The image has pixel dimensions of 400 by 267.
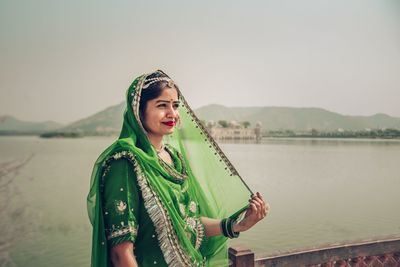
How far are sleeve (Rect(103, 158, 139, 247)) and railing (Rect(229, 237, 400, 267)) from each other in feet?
4.91

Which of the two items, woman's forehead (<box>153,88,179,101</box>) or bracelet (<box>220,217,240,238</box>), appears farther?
bracelet (<box>220,217,240,238</box>)

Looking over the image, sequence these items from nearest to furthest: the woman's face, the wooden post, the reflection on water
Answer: the woman's face, the wooden post, the reflection on water

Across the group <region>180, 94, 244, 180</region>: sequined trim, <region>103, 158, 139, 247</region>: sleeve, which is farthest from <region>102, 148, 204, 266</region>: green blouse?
<region>180, 94, 244, 180</region>: sequined trim

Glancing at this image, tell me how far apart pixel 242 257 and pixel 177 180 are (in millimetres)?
1319

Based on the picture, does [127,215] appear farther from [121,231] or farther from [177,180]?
[177,180]

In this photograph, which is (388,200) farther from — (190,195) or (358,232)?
(190,195)

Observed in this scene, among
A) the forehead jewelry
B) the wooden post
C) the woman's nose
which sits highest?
the forehead jewelry

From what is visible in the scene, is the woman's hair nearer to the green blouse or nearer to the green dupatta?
the green dupatta

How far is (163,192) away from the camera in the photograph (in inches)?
56.9

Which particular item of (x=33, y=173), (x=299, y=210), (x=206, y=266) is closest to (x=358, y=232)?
(x=299, y=210)

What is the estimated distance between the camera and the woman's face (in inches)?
59.6

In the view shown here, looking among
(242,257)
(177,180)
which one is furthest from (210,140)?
(242,257)

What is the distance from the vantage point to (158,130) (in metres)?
1.54

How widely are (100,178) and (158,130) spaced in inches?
11.9
